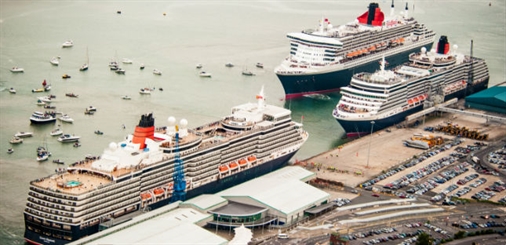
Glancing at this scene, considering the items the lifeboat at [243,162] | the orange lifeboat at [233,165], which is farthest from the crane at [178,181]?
the lifeboat at [243,162]

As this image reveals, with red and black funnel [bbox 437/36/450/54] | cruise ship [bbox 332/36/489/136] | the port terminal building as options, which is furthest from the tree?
red and black funnel [bbox 437/36/450/54]

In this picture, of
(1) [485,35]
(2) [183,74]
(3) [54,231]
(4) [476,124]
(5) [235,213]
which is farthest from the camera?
(1) [485,35]

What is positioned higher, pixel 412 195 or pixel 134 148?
pixel 134 148

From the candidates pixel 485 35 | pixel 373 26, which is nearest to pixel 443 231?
pixel 373 26

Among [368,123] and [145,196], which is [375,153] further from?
[145,196]

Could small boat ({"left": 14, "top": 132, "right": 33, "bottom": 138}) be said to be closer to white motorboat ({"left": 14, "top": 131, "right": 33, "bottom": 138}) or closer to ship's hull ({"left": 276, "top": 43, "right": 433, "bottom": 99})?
white motorboat ({"left": 14, "top": 131, "right": 33, "bottom": 138})

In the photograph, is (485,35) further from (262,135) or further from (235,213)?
(235,213)

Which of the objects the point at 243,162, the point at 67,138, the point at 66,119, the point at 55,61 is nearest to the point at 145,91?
the point at 66,119

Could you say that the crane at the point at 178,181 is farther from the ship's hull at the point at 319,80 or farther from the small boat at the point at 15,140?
the ship's hull at the point at 319,80

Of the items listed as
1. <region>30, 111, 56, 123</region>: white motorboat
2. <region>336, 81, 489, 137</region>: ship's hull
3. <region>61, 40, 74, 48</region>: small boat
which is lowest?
<region>336, 81, 489, 137</region>: ship's hull
